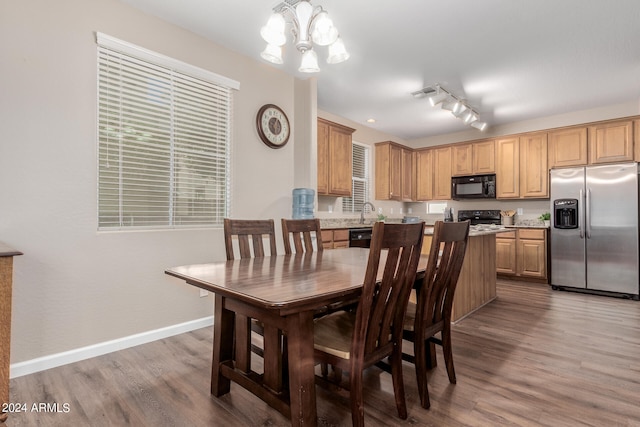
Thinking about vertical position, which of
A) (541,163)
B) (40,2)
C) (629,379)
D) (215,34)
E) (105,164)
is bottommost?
(629,379)

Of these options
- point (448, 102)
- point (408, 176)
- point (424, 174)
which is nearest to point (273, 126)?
point (448, 102)

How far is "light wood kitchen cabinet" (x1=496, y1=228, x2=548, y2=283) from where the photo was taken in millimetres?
4781

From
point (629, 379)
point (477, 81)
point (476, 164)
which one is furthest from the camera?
point (476, 164)

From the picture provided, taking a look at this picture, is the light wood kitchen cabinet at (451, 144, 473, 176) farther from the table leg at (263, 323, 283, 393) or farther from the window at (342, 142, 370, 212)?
the table leg at (263, 323, 283, 393)

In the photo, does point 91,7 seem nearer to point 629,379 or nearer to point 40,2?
point 40,2

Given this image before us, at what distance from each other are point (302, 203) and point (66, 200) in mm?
2144

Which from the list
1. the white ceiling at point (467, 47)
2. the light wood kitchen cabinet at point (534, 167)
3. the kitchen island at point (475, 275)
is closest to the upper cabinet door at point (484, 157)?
the light wood kitchen cabinet at point (534, 167)

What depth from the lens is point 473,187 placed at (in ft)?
18.5

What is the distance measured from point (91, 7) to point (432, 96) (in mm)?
3310

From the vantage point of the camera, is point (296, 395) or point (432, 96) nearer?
point (296, 395)

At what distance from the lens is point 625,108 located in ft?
14.7

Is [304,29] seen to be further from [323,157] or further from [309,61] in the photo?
[323,157]

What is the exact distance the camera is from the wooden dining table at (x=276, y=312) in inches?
48.5

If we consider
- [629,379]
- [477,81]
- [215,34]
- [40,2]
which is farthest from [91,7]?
[629,379]
